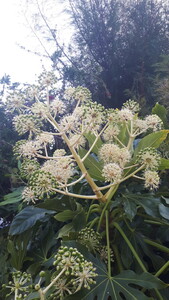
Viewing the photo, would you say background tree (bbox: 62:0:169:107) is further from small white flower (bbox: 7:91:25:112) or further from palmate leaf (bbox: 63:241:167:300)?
palmate leaf (bbox: 63:241:167:300)

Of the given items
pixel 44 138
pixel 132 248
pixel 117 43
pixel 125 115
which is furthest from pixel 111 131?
pixel 117 43

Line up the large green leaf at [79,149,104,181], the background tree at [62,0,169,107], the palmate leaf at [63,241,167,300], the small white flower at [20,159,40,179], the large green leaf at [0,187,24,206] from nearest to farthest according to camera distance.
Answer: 1. the palmate leaf at [63,241,167,300]
2. the small white flower at [20,159,40,179]
3. the large green leaf at [79,149,104,181]
4. the large green leaf at [0,187,24,206]
5. the background tree at [62,0,169,107]

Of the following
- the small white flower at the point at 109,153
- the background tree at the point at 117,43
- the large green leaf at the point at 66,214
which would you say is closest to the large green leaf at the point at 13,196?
the large green leaf at the point at 66,214

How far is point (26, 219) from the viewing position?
77 centimetres

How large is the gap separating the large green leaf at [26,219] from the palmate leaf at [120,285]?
0.23m

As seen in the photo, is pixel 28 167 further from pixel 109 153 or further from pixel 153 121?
pixel 153 121

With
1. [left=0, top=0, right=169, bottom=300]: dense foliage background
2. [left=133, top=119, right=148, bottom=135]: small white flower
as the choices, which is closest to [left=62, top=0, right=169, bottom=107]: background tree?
[left=0, top=0, right=169, bottom=300]: dense foliage background

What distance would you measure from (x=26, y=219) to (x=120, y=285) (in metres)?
0.30

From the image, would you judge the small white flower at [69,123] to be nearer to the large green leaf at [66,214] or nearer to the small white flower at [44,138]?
the small white flower at [44,138]

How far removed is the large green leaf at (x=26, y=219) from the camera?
0.75 meters

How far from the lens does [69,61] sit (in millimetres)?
1508

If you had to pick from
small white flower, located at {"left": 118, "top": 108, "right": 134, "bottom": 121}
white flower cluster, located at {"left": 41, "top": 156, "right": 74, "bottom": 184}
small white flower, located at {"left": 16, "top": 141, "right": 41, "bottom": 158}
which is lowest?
white flower cluster, located at {"left": 41, "top": 156, "right": 74, "bottom": 184}

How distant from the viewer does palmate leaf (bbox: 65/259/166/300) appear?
21.8 inches

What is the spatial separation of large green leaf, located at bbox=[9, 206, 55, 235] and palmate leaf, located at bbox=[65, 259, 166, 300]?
0.75 ft
